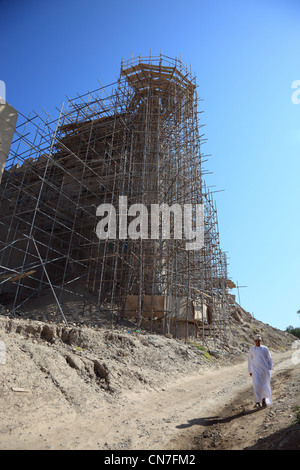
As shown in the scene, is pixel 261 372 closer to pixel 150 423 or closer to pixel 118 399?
pixel 150 423

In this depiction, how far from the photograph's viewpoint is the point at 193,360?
1082cm

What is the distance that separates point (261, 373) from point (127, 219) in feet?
36.1

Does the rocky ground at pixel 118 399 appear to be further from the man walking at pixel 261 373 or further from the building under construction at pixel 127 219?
the building under construction at pixel 127 219

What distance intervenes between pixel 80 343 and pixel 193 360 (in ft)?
16.2

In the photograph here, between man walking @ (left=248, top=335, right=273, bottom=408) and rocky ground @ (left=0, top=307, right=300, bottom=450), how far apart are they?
221mm

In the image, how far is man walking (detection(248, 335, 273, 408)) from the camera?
219 inches

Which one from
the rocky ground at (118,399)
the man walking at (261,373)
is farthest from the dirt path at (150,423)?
the man walking at (261,373)

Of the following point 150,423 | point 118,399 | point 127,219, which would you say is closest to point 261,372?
point 150,423

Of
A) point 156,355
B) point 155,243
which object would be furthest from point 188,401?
point 155,243

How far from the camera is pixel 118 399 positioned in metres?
6.21

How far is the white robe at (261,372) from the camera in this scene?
5.57 metres

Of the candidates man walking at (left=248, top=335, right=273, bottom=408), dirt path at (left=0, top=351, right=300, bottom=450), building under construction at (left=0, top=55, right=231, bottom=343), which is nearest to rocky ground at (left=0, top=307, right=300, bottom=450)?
dirt path at (left=0, top=351, right=300, bottom=450)

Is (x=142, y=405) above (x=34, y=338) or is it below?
below
